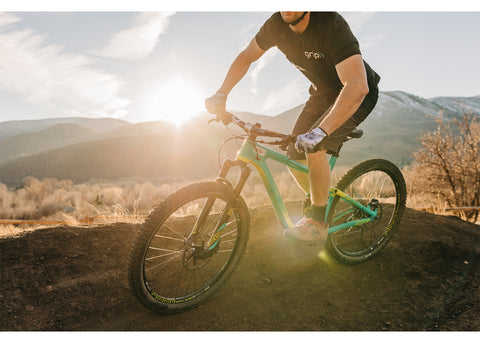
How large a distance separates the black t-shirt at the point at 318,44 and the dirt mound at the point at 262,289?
201cm

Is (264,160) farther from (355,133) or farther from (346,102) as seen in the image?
(355,133)

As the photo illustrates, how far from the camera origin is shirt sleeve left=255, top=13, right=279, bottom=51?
277 cm

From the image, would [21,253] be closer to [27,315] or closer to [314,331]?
[27,315]

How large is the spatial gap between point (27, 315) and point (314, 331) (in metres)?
2.35

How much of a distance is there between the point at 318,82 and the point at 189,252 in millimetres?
2116

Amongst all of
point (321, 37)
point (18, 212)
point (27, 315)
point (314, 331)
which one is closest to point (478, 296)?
point (314, 331)

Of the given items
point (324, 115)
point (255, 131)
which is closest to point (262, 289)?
point (255, 131)

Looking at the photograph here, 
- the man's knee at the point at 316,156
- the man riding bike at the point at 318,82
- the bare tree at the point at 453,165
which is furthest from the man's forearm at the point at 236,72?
the bare tree at the point at 453,165

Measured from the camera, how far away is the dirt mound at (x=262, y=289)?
2.44 meters

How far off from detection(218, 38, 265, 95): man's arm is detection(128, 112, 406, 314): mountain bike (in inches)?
22.7

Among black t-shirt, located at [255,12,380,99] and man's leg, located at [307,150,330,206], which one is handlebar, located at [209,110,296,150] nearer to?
man's leg, located at [307,150,330,206]

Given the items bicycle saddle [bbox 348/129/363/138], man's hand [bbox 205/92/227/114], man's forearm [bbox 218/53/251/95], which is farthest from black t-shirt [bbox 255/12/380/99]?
man's hand [bbox 205/92/227/114]

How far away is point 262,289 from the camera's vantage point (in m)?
2.95

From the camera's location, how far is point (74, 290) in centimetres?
259
